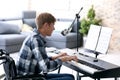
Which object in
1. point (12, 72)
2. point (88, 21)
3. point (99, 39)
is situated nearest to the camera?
point (12, 72)

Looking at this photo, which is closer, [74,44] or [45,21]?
[45,21]

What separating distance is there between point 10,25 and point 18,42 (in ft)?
2.25

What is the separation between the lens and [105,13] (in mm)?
6031

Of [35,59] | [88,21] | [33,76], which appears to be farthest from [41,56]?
[88,21]

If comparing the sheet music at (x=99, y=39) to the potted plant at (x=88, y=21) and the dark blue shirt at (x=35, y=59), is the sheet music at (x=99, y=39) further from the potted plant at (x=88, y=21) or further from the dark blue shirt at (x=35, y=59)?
the potted plant at (x=88, y=21)

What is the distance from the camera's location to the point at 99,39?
2.62 meters

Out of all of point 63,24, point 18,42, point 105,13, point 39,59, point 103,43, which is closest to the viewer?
point 39,59

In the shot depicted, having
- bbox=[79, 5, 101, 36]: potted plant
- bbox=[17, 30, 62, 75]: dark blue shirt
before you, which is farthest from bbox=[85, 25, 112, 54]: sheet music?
bbox=[79, 5, 101, 36]: potted plant

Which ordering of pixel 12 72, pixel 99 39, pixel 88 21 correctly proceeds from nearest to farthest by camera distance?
pixel 12 72, pixel 99 39, pixel 88 21

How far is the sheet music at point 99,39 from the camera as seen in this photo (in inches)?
99.1

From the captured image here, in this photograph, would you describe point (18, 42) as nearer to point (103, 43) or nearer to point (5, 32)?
point (5, 32)

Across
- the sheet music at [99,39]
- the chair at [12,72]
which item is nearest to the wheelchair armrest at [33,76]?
the chair at [12,72]

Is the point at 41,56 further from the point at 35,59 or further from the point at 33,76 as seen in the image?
the point at 33,76

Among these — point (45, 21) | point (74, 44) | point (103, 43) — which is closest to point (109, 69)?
point (103, 43)
